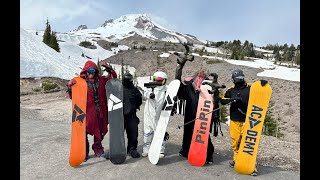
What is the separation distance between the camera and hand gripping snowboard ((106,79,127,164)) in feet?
20.7

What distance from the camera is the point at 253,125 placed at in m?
5.82

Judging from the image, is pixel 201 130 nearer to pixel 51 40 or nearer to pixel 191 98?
pixel 191 98

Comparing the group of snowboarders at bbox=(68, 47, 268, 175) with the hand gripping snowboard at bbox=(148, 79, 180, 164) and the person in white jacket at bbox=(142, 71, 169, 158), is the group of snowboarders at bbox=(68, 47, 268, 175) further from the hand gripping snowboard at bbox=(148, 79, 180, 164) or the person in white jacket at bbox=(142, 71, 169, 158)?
the hand gripping snowboard at bbox=(148, 79, 180, 164)

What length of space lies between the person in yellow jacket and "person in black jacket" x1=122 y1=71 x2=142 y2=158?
189cm

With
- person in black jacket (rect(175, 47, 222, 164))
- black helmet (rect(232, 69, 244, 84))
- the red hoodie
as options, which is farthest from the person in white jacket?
black helmet (rect(232, 69, 244, 84))

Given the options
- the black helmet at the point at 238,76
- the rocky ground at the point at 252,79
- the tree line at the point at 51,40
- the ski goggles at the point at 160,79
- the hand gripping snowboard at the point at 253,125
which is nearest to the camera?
the hand gripping snowboard at the point at 253,125

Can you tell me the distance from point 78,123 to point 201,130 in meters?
2.53

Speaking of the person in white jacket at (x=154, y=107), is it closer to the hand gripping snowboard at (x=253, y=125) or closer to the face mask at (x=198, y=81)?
the face mask at (x=198, y=81)

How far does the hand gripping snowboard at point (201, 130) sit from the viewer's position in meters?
6.22

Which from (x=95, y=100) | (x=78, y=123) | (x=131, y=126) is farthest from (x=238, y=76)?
(x=78, y=123)

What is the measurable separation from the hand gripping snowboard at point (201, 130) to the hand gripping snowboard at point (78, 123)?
224 cm

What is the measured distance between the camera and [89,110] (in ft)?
21.0

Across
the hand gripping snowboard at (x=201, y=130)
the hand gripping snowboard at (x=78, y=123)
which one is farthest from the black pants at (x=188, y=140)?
the hand gripping snowboard at (x=78, y=123)
